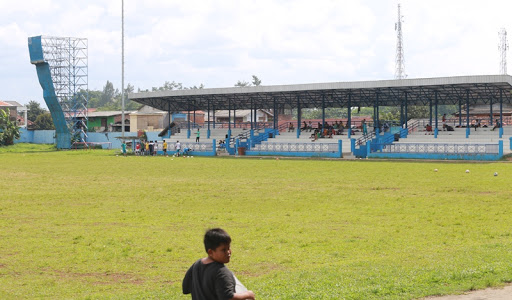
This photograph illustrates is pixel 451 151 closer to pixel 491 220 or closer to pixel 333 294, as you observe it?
pixel 491 220

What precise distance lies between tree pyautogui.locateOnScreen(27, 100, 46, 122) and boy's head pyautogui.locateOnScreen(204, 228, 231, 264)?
117836mm

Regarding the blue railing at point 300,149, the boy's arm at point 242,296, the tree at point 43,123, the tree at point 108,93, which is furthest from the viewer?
the tree at point 108,93

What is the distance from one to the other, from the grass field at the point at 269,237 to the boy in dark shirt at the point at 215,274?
3031mm

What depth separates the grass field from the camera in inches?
359

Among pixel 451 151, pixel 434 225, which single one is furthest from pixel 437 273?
pixel 451 151

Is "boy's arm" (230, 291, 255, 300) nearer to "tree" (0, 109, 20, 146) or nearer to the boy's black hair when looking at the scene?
the boy's black hair

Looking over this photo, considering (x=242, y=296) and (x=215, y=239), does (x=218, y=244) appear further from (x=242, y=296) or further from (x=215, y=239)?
(x=242, y=296)

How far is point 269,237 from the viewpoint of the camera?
13.0m

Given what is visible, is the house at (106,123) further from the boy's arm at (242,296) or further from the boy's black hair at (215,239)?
the boy's arm at (242,296)

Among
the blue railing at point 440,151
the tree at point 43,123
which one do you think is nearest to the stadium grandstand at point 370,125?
the blue railing at point 440,151

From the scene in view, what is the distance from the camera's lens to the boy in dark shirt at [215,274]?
509 cm

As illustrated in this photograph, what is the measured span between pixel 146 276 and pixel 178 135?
55784 mm

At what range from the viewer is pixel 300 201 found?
19078mm

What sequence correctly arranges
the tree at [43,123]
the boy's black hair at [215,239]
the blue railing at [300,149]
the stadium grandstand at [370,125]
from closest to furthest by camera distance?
the boy's black hair at [215,239] < the stadium grandstand at [370,125] < the blue railing at [300,149] < the tree at [43,123]
